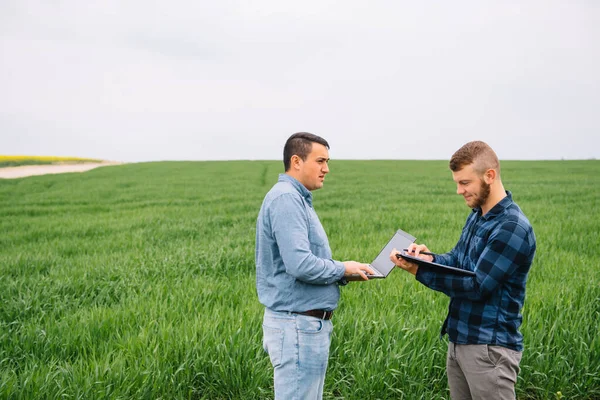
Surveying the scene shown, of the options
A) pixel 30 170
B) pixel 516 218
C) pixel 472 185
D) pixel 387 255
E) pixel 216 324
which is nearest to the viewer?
pixel 516 218

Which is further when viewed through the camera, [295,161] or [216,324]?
[216,324]

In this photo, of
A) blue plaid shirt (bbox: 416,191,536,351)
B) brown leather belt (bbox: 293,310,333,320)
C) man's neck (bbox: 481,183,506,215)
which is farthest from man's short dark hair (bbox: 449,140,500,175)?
brown leather belt (bbox: 293,310,333,320)

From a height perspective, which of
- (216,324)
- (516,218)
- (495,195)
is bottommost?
(216,324)

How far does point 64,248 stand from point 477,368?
8238 mm

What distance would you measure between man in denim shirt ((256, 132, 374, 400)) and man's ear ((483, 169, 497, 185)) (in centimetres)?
81

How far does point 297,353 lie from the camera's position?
2.36 meters

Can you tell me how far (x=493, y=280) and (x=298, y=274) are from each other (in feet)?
3.34

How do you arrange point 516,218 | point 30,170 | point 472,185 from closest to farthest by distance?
point 516,218 → point 472,185 → point 30,170

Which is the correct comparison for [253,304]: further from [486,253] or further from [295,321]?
[486,253]

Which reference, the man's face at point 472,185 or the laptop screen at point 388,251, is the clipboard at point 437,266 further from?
the man's face at point 472,185

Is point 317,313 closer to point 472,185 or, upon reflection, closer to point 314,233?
point 314,233

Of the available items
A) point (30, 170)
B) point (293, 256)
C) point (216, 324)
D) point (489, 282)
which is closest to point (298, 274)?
A: point (293, 256)

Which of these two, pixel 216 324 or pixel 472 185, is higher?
pixel 472 185

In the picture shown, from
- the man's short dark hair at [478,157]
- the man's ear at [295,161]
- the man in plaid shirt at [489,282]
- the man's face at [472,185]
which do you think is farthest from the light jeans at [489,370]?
the man's ear at [295,161]
